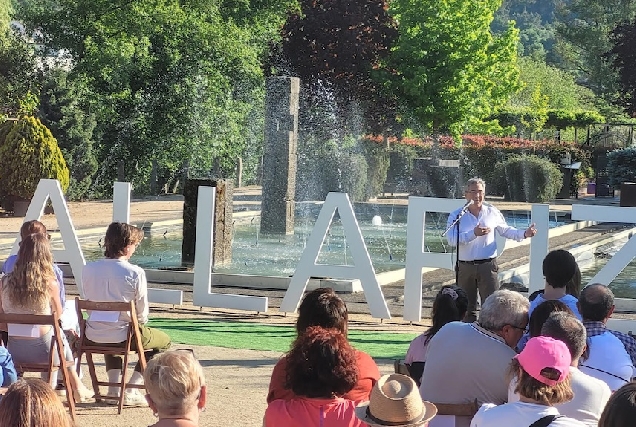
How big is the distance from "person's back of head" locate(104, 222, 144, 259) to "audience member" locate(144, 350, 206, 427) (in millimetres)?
3673

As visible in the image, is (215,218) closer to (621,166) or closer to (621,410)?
(621,410)

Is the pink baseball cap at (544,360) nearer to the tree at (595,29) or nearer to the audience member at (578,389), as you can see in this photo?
the audience member at (578,389)

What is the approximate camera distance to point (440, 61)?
3962 cm

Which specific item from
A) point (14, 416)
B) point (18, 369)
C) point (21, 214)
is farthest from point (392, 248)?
point (14, 416)

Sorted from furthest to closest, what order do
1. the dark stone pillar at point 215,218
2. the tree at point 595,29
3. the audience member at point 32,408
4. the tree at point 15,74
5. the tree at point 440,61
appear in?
the tree at point 595,29
the tree at point 440,61
the tree at point 15,74
the dark stone pillar at point 215,218
the audience member at point 32,408

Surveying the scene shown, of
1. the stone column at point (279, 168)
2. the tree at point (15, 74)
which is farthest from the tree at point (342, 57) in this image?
the stone column at point (279, 168)

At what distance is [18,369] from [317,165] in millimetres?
29427

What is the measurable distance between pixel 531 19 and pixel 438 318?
152221 mm

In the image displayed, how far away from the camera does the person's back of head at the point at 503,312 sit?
5.20 m

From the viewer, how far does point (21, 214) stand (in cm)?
2444

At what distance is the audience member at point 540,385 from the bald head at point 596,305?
1.78 meters

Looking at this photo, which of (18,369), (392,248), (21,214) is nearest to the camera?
(18,369)

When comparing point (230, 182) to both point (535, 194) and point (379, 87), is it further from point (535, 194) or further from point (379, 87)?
point (379, 87)

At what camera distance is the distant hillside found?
438 ft
